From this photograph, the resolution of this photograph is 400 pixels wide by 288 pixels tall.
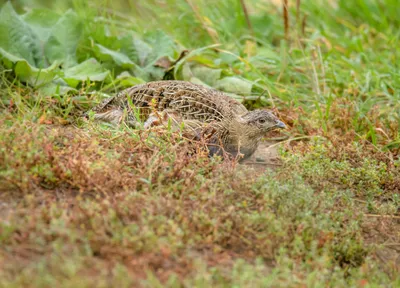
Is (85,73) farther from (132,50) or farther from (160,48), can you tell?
(160,48)

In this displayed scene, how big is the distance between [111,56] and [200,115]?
1.97 metres

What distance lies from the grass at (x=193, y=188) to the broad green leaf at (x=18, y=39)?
371 millimetres

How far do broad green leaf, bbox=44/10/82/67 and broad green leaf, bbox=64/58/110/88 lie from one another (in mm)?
267

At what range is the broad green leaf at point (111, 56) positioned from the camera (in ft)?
24.6

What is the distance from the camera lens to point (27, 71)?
6973 mm

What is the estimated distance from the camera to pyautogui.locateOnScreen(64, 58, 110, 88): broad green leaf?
7.02 m

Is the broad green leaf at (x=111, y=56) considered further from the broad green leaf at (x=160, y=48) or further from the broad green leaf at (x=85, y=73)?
the broad green leaf at (x=160, y=48)

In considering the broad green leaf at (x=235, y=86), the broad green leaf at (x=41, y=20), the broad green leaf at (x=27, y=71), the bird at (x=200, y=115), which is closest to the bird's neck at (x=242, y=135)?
the bird at (x=200, y=115)

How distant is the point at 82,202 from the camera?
416 cm

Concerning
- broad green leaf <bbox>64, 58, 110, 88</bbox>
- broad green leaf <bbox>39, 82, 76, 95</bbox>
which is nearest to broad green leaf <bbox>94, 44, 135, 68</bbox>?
broad green leaf <bbox>64, 58, 110, 88</bbox>

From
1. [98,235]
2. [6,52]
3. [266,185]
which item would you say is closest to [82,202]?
[98,235]

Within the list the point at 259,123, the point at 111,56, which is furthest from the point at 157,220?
the point at 111,56

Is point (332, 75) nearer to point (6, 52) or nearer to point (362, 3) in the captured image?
point (362, 3)

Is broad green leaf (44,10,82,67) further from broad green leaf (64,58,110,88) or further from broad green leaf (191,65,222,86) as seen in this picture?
broad green leaf (191,65,222,86)
